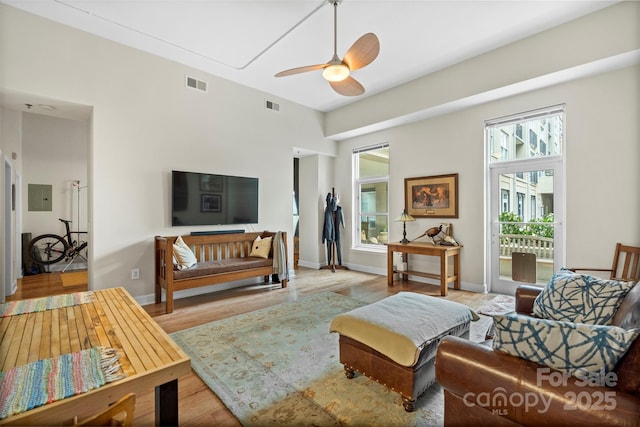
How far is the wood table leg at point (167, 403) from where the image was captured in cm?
109

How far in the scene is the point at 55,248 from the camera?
605 centimetres

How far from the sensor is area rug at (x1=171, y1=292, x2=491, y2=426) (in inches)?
67.4

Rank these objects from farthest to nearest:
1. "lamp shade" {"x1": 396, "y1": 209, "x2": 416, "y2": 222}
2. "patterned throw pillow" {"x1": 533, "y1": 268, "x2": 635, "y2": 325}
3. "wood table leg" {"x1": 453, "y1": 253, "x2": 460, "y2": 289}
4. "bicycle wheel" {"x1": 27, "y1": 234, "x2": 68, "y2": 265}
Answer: "bicycle wheel" {"x1": 27, "y1": 234, "x2": 68, "y2": 265}, "lamp shade" {"x1": 396, "y1": 209, "x2": 416, "y2": 222}, "wood table leg" {"x1": 453, "y1": 253, "x2": 460, "y2": 289}, "patterned throw pillow" {"x1": 533, "y1": 268, "x2": 635, "y2": 325}

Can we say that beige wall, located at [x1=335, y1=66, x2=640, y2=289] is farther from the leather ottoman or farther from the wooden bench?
the wooden bench

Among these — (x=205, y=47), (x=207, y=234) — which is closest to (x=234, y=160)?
(x=207, y=234)

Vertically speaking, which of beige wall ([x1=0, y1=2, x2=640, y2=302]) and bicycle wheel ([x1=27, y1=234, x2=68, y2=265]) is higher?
beige wall ([x1=0, y1=2, x2=640, y2=302])

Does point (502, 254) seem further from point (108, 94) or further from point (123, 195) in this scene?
point (108, 94)

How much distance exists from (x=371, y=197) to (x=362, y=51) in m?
3.49

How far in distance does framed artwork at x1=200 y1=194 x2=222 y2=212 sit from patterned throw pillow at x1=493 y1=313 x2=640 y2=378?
3.95 meters

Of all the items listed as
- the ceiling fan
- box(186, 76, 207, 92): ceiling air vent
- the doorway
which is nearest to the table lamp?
the ceiling fan

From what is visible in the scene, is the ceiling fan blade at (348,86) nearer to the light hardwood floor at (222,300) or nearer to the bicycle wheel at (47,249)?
the light hardwood floor at (222,300)

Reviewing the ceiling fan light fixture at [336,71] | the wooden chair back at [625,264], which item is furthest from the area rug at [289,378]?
the ceiling fan light fixture at [336,71]

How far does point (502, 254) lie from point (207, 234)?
4300mm

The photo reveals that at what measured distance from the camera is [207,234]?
423 cm
